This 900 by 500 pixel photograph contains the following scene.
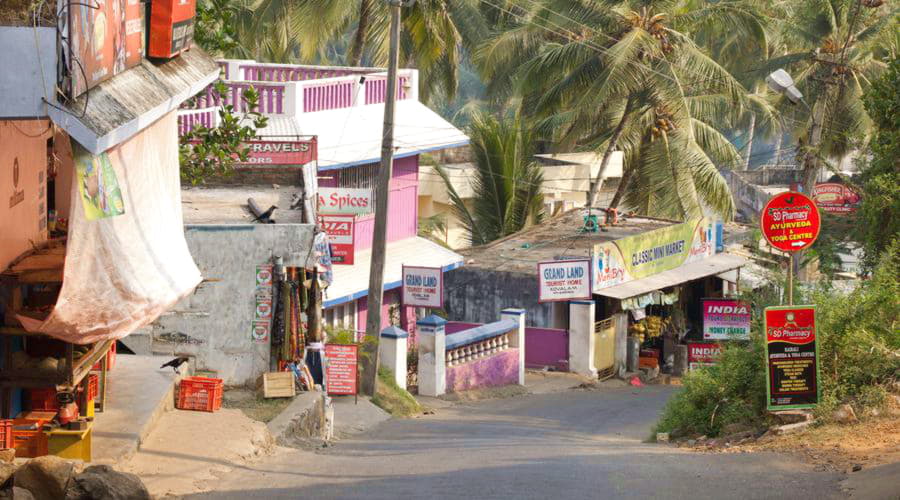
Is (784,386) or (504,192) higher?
(504,192)

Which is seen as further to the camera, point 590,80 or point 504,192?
point 504,192

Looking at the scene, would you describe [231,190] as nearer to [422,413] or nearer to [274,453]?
[422,413]

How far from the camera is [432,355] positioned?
21812 mm

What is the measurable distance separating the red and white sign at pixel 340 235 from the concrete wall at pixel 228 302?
5624mm

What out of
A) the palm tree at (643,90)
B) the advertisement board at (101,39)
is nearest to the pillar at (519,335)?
the palm tree at (643,90)

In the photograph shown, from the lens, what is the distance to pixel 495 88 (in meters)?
38.7

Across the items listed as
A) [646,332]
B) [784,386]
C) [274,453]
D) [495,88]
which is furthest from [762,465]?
[495,88]

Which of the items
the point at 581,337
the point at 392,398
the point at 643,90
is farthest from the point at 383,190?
the point at 643,90

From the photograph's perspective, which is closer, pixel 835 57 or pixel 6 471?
pixel 6 471

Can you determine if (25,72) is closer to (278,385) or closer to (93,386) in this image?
(93,386)

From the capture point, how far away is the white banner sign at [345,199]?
23.0 m

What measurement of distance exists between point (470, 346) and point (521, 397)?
148cm

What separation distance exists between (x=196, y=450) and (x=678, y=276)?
20.0 metres

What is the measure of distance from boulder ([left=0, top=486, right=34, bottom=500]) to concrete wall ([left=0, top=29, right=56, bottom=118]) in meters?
2.82
